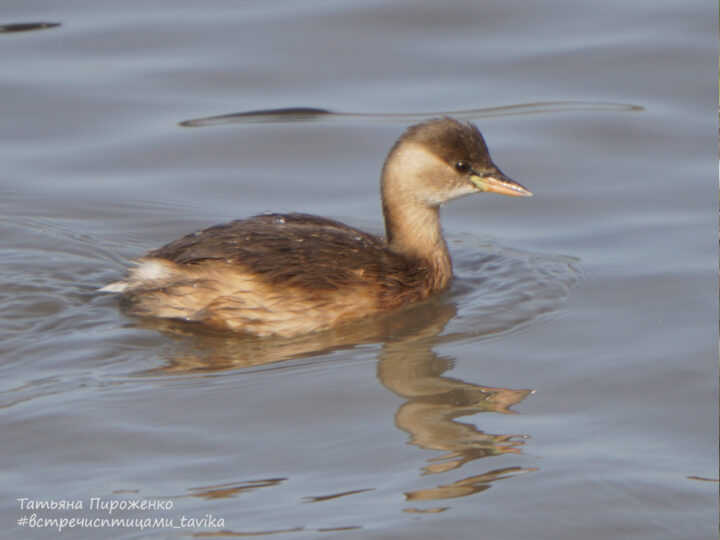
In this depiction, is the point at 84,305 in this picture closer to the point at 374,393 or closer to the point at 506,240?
the point at 374,393

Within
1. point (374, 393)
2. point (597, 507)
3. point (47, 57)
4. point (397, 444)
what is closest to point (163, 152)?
point (47, 57)

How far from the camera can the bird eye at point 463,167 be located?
25.3 ft

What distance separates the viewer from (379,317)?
7.26m

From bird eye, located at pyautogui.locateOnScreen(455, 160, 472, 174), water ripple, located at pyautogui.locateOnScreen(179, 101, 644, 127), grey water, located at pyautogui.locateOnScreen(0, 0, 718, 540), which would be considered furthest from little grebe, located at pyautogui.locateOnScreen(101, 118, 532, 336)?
water ripple, located at pyautogui.locateOnScreen(179, 101, 644, 127)

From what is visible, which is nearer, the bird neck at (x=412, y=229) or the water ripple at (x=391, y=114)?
the bird neck at (x=412, y=229)

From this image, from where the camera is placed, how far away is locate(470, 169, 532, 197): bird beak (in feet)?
25.5

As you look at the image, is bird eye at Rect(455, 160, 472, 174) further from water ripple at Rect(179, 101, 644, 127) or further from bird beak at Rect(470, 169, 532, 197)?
water ripple at Rect(179, 101, 644, 127)

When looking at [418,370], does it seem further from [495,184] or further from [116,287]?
[116,287]

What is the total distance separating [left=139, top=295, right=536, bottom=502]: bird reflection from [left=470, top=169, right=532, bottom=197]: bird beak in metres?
0.69

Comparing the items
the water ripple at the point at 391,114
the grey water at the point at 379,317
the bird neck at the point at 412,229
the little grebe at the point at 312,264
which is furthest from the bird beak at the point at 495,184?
the water ripple at the point at 391,114

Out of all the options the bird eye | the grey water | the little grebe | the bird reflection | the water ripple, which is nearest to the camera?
the grey water

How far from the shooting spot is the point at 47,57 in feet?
37.7

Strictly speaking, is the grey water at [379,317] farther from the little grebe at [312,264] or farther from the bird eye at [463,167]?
the bird eye at [463,167]

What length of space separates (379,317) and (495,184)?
1122 mm
